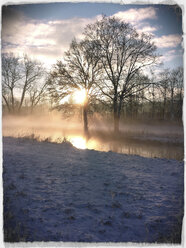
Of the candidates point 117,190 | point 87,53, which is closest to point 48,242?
point 117,190

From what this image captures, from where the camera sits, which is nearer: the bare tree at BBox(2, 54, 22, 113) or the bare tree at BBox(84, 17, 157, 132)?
the bare tree at BBox(2, 54, 22, 113)

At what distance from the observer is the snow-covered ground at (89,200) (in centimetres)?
272

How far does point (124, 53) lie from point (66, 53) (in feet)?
18.8

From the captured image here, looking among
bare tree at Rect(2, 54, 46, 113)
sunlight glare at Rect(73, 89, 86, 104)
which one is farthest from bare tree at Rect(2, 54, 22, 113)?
sunlight glare at Rect(73, 89, 86, 104)

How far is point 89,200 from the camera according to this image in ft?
12.0

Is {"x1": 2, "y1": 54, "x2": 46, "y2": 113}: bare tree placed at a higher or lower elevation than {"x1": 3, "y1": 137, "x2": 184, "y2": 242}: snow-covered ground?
higher

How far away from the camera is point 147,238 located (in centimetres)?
266

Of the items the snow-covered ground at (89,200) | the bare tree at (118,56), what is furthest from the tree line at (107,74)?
the snow-covered ground at (89,200)

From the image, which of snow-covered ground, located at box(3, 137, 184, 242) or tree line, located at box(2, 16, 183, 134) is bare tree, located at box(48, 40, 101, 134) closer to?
tree line, located at box(2, 16, 183, 134)

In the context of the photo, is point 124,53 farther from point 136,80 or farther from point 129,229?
point 129,229

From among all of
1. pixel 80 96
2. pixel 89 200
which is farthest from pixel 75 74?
pixel 89 200

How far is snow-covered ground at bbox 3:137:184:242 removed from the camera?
8.94ft

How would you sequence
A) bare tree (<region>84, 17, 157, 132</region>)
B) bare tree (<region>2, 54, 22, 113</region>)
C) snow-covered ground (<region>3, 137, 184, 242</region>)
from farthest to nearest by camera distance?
bare tree (<region>84, 17, 157, 132</region>) < bare tree (<region>2, 54, 22, 113</region>) < snow-covered ground (<region>3, 137, 184, 242</region>)

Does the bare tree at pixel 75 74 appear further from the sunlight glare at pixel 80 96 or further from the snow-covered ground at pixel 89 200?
the snow-covered ground at pixel 89 200
